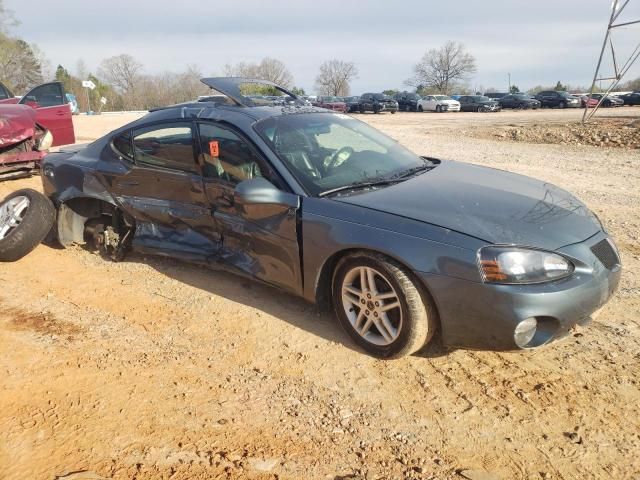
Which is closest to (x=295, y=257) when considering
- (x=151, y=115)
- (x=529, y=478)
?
(x=529, y=478)

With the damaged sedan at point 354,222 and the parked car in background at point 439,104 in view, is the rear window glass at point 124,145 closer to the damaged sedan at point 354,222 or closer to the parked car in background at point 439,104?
the damaged sedan at point 354,222

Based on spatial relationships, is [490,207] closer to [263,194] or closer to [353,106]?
[263,194]

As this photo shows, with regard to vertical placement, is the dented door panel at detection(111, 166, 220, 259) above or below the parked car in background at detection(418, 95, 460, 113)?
below

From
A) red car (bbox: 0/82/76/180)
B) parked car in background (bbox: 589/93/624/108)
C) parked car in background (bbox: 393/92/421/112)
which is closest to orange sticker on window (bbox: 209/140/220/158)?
red car (bbox: 0/82/76/180)

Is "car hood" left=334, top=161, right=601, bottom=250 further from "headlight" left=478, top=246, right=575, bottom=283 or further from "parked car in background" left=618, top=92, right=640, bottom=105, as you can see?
"parked car in background" left=618, top=92, right=640, bottom=105

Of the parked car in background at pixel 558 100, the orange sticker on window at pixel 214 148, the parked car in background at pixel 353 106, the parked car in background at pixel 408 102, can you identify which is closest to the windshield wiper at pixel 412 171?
the orange sticker on window at pixel 214 148

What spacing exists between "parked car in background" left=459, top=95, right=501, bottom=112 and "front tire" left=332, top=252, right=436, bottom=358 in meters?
39.8

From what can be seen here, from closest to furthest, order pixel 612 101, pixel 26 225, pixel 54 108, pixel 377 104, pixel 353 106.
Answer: pixel 26 225, pixel 54 108, pixel 377 104, pixel 612 101, pixel 353 106

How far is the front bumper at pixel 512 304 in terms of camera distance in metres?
2.68

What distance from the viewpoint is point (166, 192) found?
14.0ft

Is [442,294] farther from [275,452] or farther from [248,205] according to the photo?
[248,205]

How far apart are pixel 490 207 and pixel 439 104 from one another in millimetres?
39498

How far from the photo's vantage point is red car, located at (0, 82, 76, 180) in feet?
24.5

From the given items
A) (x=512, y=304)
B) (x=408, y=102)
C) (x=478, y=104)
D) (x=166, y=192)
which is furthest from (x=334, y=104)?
(x=512, y=304)
